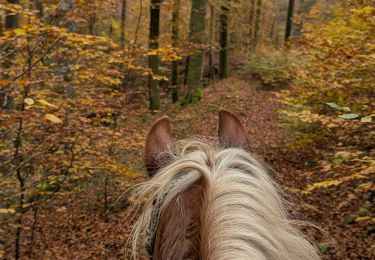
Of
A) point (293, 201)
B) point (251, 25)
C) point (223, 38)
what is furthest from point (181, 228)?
point (251, 25)

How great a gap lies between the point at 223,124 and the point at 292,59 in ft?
55.4

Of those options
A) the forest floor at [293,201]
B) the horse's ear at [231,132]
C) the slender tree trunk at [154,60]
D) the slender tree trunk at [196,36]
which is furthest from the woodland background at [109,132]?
the slender tree trunk at [154,60]

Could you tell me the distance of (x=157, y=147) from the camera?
77.5 inches

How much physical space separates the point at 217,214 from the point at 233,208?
0.21 feet

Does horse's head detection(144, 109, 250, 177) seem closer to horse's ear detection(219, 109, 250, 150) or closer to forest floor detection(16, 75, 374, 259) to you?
horse's ear detection(219, 109, 250, 150)

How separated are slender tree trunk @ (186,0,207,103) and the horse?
41.1 feet

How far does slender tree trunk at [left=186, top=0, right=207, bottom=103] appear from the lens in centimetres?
1375

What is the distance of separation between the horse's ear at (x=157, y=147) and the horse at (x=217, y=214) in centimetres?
26

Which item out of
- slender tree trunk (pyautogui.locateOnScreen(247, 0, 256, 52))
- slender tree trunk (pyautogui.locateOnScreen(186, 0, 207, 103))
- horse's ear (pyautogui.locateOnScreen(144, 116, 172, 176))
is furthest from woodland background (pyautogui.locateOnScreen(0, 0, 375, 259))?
slender tree trunk (pyautogui.locateOnScreen(247, 0, 256, 52))

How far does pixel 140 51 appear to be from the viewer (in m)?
6.98

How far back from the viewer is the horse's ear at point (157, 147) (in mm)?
1888

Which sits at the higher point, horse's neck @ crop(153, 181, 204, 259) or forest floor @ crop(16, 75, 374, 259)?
horse's neck @ crop(153, 181, 204, 259)

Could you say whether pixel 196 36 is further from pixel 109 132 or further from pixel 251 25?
pixel 251 25

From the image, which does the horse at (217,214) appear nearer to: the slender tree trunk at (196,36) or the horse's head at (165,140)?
the horse's head at (165,140)
